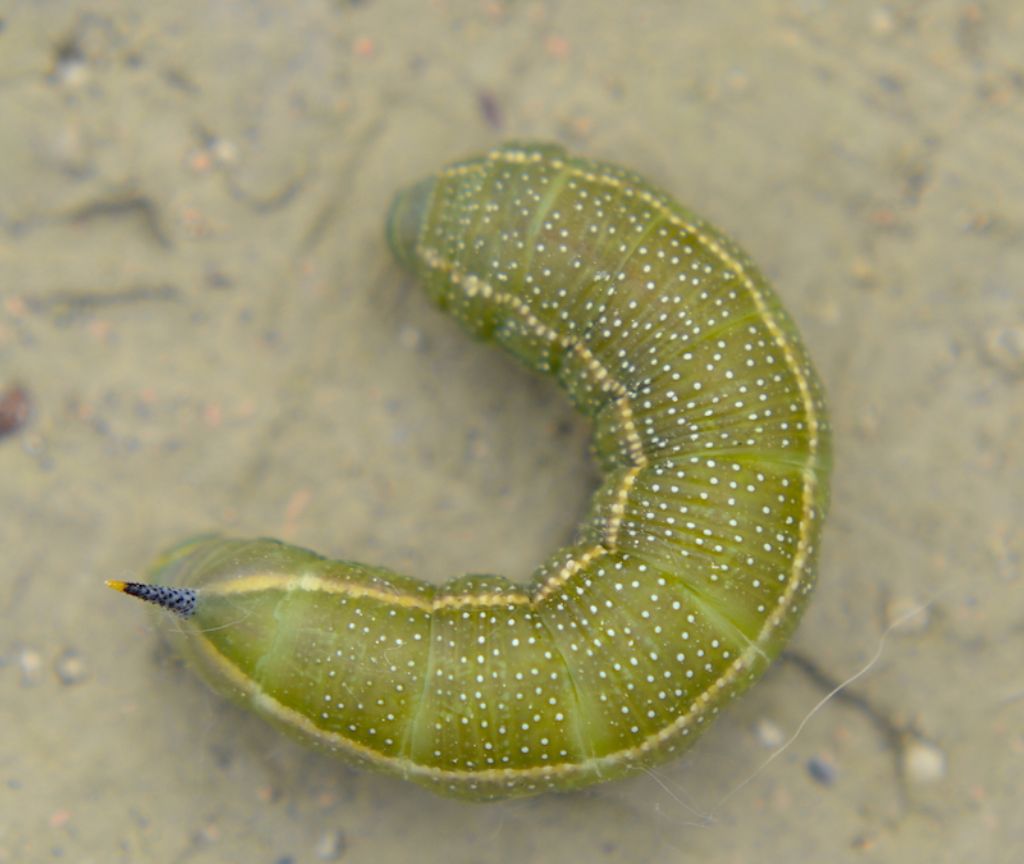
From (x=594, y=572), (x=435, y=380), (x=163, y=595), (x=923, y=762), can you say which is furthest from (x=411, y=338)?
(x=923, y=762)

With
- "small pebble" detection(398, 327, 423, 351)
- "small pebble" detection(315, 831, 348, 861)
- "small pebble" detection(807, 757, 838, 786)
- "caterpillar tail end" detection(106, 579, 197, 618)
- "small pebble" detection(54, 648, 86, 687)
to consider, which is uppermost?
"small pebble" detection(398, 327, 423, 351)

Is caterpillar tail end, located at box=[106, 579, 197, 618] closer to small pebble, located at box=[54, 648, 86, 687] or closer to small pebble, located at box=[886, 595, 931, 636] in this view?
small pebble, located at box=[54, 648, 86, 687]

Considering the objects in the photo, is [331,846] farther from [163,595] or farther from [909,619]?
[909,619]

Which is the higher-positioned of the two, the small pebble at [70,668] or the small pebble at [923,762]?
the small pebble at [923,762]

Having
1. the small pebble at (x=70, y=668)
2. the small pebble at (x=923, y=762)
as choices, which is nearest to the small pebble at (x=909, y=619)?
the small pebble at (x=923, y=762)

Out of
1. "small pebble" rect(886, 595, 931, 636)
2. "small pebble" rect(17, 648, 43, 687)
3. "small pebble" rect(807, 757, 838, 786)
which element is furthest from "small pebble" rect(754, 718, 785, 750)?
"small pebble" rect(17, 648, 43, 687)

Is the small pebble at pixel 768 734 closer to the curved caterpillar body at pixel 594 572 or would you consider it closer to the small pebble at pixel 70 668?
the curved caterpillar body at pixel 594 572
